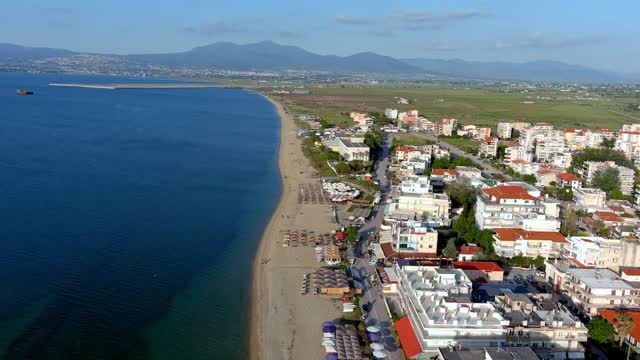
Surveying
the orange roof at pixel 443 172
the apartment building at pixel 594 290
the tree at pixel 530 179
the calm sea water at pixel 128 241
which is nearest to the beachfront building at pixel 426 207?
the calm sea water at pixel 128 241

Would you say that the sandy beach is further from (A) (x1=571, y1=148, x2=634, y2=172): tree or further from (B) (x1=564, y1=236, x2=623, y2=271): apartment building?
(A) (x1=571, y1=148, x2=634, y2=172): tree

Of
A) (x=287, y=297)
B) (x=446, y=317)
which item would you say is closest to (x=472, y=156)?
(x=287, y=297)

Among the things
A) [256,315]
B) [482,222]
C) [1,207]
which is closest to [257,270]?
[256,315]

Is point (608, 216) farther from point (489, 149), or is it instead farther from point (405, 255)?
point (489, 149)

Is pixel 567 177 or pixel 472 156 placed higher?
pixel 567 177

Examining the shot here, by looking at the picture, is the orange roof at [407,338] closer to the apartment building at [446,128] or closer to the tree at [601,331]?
the tree at [601,331]

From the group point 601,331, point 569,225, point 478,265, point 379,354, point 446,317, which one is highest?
point 446,317

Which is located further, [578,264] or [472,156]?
[472,156]

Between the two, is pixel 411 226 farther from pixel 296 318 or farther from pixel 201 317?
pixel 201 317
